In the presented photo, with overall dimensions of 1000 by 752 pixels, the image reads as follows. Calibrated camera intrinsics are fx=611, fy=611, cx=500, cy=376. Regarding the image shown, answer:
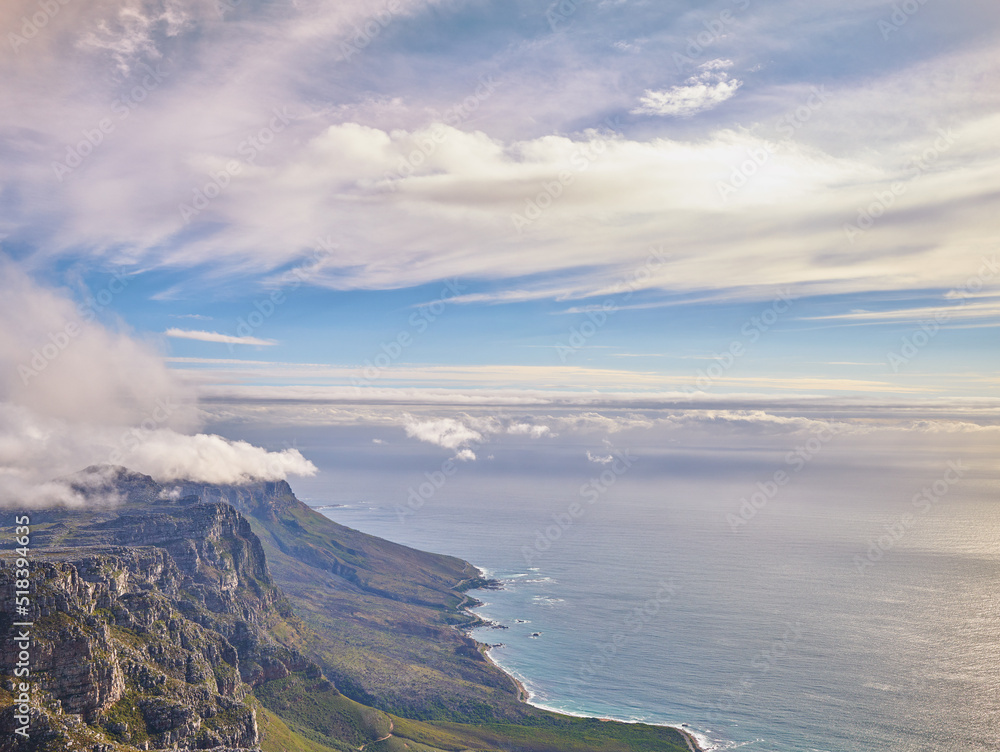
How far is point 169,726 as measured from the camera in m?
153

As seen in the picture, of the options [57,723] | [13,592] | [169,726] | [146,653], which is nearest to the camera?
[57,723]

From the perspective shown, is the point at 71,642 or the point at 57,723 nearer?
the point at 57,723

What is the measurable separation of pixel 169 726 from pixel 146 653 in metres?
26.4

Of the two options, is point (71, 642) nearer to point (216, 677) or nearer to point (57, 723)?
point (57, 723)

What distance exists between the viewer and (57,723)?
4867 inches

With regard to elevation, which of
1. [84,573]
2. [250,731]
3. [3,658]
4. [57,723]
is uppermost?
[84,573]

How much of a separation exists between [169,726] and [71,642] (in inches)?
1332

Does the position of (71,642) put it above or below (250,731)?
above

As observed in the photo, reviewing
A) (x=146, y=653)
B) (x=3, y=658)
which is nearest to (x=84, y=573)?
(x=146, y=653)

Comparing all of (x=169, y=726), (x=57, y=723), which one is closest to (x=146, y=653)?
(x=169, y=726)

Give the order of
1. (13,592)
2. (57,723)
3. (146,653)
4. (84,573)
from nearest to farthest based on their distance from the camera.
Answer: (57,723) < (13,592) < (146,653) < (84,573)

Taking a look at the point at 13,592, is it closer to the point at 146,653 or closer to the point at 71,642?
the point at 71,642

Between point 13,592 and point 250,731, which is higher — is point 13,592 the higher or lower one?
the higher one

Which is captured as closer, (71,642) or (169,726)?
(71,642)
